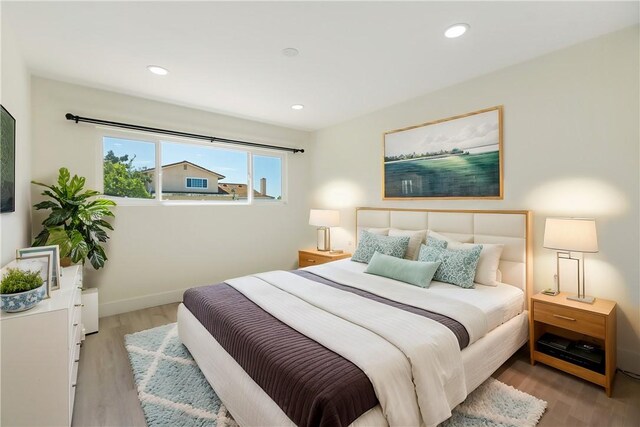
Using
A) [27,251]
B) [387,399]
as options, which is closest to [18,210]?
[27,251]

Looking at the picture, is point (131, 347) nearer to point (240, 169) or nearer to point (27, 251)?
point (27, 251)

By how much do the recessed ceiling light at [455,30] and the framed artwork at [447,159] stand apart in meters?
0.97

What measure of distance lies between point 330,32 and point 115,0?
139 cm

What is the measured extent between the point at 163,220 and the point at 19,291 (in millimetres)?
2149

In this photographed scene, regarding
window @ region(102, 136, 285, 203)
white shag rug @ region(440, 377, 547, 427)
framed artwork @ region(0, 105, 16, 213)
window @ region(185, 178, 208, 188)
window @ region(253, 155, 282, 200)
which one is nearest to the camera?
white shag rug @ region(440, 377, 547, 427)

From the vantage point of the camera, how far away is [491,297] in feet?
7.57

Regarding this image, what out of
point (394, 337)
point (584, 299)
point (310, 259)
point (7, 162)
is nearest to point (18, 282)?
point (7, 162)

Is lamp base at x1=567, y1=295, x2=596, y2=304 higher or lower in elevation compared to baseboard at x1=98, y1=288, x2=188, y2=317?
higher

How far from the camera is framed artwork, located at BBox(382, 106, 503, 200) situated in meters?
2.89

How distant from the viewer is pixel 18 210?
2.34 m

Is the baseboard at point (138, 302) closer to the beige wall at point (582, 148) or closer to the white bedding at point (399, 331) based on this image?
the white bedding at point (399, 331)

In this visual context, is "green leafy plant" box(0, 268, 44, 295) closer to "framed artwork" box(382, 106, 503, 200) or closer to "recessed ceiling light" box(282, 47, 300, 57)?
"recessed ceiling light" box(282, 47, 300, 57)

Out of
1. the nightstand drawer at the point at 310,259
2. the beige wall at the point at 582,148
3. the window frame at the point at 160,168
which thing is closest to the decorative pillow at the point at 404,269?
the beige wall at the point at 582,148

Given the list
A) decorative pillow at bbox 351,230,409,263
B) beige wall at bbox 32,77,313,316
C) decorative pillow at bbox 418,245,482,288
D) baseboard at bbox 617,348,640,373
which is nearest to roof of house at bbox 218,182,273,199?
beige wall at bbox 32,77,313,316
